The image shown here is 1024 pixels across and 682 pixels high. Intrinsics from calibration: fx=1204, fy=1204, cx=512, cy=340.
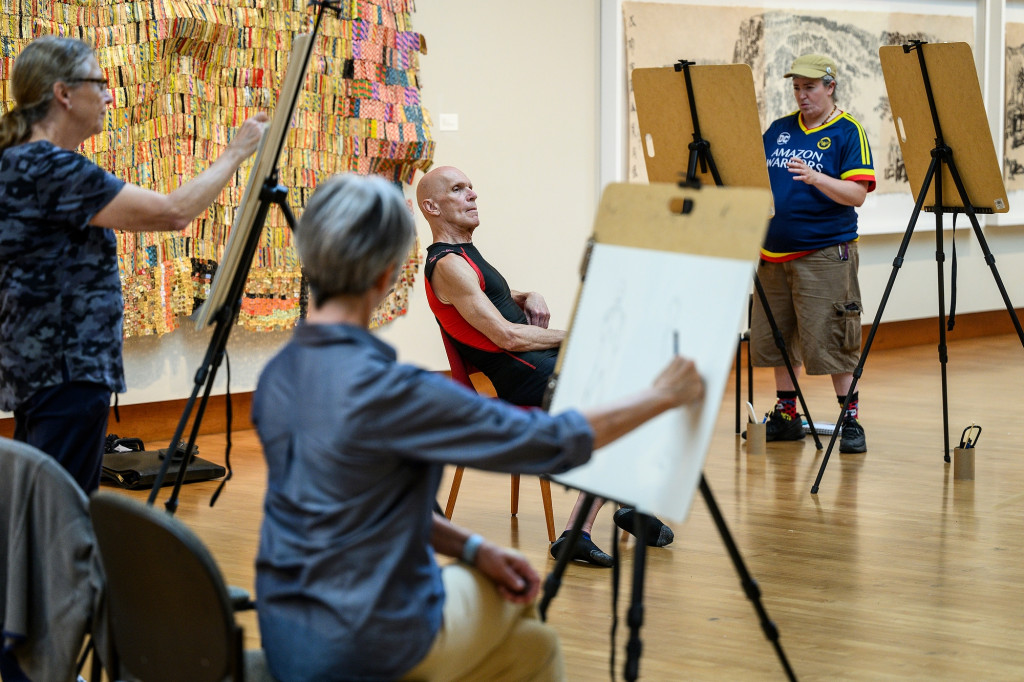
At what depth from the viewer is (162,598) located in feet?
5.14

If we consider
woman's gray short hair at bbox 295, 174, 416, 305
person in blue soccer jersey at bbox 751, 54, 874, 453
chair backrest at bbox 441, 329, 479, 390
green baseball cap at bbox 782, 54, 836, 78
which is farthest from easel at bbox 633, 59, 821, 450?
woman's gray short hair at bbox 295, 174, 416, 305

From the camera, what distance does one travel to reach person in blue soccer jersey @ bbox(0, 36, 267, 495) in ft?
7.43

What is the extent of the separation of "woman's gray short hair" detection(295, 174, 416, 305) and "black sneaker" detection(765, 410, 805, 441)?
3742mm

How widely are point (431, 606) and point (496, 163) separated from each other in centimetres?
463

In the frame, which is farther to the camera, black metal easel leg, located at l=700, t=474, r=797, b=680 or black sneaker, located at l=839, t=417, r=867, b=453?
black sneaker, located at l=839, t=417, r=867, b=453

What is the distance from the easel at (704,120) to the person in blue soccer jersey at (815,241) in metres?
0.50

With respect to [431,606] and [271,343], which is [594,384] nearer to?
[431,606]

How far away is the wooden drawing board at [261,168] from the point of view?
236cm

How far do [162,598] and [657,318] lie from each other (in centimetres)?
82

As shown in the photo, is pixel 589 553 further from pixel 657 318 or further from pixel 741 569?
pixel 657 318

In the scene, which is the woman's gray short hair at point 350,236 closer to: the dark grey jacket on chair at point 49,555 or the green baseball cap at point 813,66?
the dark grey jacket on chair at point 49,555

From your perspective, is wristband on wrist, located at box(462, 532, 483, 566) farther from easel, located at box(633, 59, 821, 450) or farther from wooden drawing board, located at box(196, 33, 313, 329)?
easel, located at box(633, 59, 821, 450)

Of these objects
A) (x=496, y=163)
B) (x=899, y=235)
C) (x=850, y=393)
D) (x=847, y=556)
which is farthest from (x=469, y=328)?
(x=899, y=235)

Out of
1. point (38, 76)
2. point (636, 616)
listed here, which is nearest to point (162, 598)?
point (636, 616)
